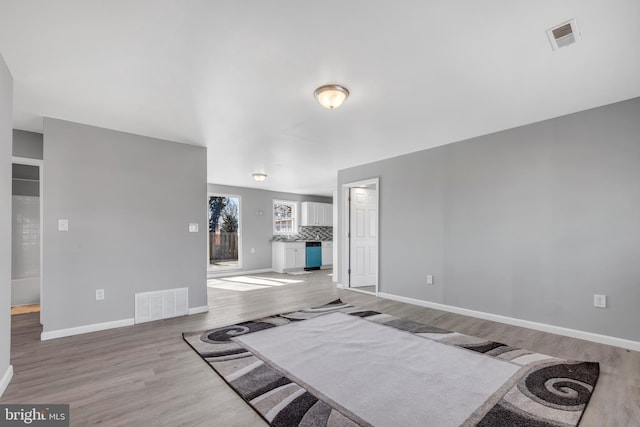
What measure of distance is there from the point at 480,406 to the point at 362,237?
4.34m

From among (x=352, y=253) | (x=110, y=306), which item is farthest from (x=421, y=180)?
(x=110, y=306)

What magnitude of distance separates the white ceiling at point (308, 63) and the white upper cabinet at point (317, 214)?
19.0 ft

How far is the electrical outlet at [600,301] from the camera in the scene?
3080 millimetres

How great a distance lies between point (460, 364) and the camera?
258 centimetres

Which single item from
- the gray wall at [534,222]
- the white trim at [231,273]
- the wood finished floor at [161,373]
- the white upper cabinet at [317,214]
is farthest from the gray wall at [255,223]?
the gray wall at [534,222]

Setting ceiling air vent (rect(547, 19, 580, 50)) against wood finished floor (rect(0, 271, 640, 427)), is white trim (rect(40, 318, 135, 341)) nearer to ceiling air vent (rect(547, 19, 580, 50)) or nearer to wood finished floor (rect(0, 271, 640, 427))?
wood finished floor (rect(0, 271, 640, 427))

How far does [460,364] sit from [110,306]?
3.99 metres

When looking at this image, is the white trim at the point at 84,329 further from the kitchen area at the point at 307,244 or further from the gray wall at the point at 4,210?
the kitchen area at the point at 307,244

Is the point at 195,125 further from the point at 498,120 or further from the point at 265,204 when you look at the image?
the point at 265,204

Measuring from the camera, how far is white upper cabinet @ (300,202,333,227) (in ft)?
31.6

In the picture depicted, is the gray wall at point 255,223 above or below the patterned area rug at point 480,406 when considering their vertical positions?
above

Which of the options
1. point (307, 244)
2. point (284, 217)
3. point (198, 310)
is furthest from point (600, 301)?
point (284, 217)

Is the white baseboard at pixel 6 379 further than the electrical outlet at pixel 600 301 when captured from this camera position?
No

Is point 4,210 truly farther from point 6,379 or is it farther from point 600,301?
point 600,301
